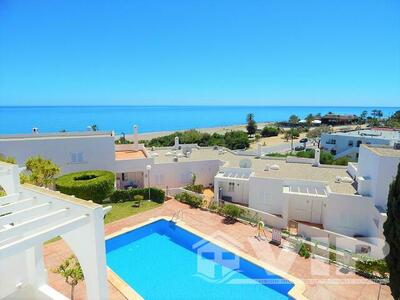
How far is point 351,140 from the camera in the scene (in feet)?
170

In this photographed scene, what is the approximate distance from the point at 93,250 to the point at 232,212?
1509 cm

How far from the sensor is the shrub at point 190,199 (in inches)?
901

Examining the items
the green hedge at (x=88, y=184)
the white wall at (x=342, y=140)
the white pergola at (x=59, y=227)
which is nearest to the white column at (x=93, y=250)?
the white pergola at (x=59, y=227)

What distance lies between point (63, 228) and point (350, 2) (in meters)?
22.0

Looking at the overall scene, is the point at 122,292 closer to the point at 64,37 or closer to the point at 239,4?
the point at 239,4

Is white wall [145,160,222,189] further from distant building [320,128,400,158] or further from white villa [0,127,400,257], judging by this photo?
distant building [320,128,400,158]

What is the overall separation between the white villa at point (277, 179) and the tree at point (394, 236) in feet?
21.0

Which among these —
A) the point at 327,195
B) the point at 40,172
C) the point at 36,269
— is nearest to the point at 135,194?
the point at 40,172

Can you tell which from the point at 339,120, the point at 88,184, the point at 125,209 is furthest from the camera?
the point at 339,120

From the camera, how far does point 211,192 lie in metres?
27.8

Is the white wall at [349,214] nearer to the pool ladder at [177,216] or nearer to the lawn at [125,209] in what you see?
the pool ladder at [177,216]

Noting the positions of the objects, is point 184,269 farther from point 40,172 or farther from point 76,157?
point 76,157

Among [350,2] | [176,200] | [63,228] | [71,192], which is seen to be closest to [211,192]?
[176,200]

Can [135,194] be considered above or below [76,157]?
below
